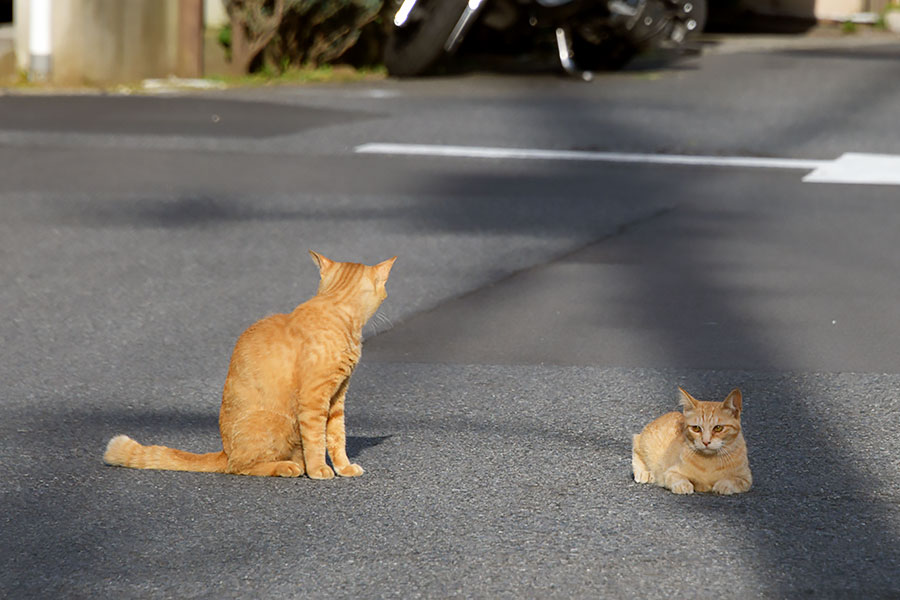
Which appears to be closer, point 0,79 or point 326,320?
point 326,320

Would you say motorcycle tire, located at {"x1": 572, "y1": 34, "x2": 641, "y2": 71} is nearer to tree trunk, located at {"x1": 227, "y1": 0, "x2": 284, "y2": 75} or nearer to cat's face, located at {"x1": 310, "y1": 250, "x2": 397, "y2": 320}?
tree trunk, located at {"x1": 227, "y1": 0, "x2": 284, "y2": 75}

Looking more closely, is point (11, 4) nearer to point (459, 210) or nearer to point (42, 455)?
point (459, 210)

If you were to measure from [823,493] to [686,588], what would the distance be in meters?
0.82

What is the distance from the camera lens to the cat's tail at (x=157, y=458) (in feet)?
12.8

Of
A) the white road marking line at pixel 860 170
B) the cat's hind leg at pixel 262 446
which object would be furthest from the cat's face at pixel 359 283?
the white road marking line at pixel 860 170

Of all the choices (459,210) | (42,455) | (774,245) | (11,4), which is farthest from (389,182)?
(11,4)

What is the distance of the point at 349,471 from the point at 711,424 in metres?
1.06

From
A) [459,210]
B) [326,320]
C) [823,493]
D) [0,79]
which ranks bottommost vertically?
[0,79]

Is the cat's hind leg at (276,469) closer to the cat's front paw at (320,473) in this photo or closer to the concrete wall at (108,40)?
the cat's front paw at (320,473)

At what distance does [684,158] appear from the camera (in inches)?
409

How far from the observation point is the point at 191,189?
8.91m

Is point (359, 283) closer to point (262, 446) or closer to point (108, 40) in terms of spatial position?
point (262, 446)

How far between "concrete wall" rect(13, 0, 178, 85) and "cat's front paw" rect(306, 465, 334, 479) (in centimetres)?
1097

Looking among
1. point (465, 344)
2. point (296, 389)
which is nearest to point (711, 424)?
point (296, 389)
